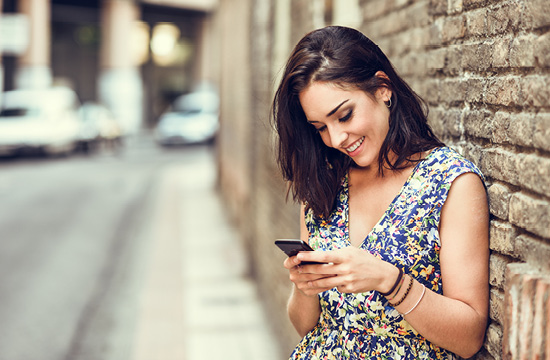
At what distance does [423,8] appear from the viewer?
9.07 feet

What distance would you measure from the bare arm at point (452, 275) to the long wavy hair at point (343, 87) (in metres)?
0.22

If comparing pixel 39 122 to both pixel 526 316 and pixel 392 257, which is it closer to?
pixel 392 257

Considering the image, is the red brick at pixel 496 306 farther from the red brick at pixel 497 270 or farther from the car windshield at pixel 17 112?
the car windshield at pixel 17 112

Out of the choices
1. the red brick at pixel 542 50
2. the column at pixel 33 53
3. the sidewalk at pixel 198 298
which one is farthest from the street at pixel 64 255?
the column at pixel 33 53

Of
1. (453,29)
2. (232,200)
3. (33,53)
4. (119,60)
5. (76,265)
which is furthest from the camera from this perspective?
(119,60)

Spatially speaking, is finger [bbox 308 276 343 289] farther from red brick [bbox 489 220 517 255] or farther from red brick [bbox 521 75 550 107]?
red brick [bbox 521 75 550 107]

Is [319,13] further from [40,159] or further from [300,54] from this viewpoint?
[40,159]

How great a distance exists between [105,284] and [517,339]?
21.5 ft

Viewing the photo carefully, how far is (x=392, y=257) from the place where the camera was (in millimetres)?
1953

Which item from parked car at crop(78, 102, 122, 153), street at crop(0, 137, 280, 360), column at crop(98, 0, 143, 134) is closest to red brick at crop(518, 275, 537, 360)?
street at crop(0, 137, 280, 360)

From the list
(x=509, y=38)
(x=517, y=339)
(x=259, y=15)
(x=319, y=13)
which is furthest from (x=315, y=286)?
(x=259, y=15)

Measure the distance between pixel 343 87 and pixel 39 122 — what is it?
20647 millimetres

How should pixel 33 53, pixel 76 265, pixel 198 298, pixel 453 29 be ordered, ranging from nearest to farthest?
pixel 453 29 < pixel 198 298 < pixel 76 265 < pixel 33 53

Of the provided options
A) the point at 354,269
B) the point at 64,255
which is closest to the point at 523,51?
the point at 354,269
